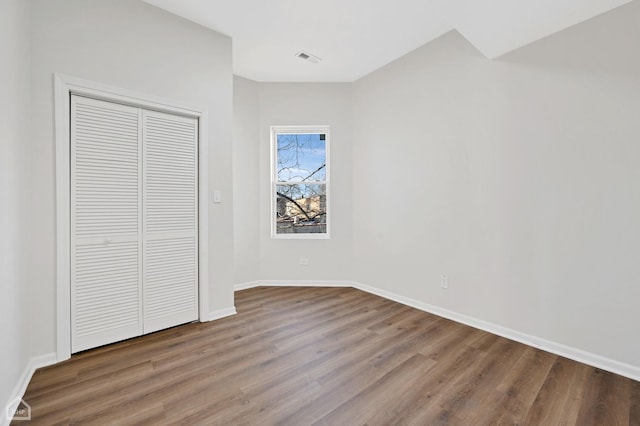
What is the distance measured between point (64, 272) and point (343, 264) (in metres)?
3.09

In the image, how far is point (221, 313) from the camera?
296 centimetres

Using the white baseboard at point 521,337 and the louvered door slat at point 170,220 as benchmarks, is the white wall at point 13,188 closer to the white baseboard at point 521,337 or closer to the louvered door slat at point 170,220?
the louvered door slat at point 170,220

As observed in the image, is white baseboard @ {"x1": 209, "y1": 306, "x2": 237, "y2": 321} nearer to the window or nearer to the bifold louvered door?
the bifold louvered door

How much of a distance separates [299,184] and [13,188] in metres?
3.01

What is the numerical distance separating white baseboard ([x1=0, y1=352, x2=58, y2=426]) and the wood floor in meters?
0.04

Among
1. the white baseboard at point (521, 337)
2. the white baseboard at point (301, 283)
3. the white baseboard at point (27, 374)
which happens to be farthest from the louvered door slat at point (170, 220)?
the white baseboard at point (301, 283)

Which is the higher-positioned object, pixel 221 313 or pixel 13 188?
pixel 13 188

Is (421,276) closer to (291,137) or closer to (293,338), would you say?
(293,338)

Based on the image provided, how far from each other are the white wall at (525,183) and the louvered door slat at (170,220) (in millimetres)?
2343

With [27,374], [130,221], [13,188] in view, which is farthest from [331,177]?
[27,374]

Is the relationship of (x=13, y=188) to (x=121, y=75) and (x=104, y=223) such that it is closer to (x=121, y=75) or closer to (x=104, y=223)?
(x=104, y=223)

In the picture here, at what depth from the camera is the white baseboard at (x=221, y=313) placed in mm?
2896

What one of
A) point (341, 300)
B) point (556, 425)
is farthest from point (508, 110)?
point (341, 300)

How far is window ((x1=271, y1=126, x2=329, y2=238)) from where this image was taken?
13.9ft
